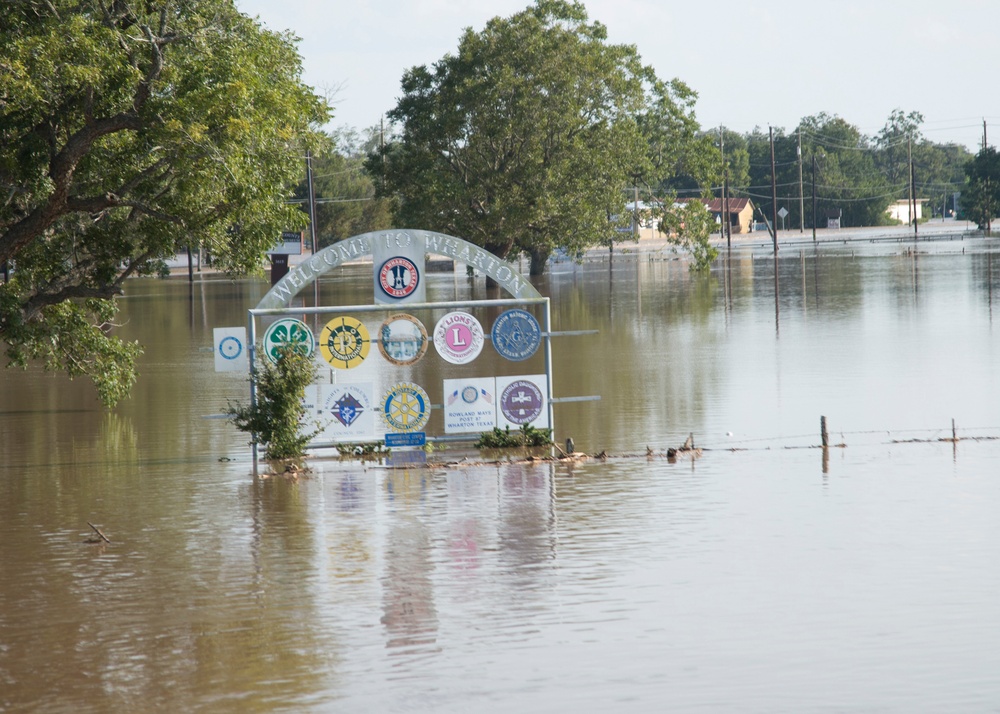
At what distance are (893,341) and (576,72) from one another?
1043 inches

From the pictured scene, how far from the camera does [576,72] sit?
51.4 m

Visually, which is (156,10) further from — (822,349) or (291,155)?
(822,349)

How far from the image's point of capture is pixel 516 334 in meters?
15.9

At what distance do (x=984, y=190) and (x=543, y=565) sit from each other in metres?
99.2

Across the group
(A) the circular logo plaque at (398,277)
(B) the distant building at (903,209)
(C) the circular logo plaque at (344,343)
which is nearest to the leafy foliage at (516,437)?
(C) the circular logo plaque at (344,343)

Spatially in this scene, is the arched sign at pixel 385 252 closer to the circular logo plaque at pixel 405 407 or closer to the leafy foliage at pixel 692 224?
the circular logo plaque at pixel 405 407

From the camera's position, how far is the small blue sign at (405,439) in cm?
1557

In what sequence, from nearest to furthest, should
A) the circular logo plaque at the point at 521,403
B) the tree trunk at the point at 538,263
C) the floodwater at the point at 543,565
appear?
the floodwater at the point at 543,565
the circular logo plaque at the point at 521,403
the tree trunk at the point at 538,263

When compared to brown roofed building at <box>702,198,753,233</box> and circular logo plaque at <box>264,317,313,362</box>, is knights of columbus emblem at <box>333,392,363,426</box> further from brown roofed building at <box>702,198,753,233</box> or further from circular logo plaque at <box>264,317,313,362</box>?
brown roofed building at <box>702,198,753,233</box>

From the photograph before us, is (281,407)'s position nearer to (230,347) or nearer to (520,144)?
(230,347)

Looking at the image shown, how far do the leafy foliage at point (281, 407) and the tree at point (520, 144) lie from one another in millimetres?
34391

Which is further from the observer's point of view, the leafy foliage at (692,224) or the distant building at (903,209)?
the distant building at (903,209)

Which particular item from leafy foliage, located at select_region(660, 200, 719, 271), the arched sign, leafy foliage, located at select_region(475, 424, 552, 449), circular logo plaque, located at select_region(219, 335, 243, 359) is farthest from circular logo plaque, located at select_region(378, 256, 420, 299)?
leafy foliage, located at select_region(660, 200, 719, 271)

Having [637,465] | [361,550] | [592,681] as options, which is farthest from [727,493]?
[592,681]
